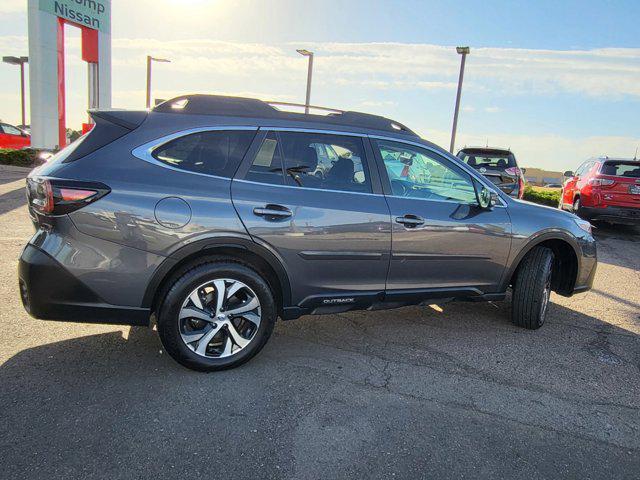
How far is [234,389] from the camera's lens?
3207 millimetres

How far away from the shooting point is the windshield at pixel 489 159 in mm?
11047

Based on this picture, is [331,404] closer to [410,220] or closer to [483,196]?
[410,220]

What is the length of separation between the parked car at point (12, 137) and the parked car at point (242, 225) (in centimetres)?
2171

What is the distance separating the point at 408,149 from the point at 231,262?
5.67 ft

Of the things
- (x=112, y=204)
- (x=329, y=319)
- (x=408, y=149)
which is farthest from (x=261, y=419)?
(x=408, y=149)

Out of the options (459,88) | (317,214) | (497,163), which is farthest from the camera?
→ (459,88)

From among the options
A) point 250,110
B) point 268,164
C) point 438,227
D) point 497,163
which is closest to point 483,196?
point 438,227

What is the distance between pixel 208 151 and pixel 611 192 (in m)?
9.50

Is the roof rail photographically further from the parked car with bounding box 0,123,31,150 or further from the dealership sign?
the parked car with bounding box 0,123,31,150

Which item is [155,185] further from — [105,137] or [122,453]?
[122,453]

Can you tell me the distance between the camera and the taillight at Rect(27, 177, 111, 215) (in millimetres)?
2955

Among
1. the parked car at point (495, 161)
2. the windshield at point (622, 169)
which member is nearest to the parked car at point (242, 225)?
the parked car at point (495, 161)

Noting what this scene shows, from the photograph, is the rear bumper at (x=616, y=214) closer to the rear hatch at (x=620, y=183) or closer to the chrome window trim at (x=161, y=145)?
the rear hatch at (x=620, y=183)

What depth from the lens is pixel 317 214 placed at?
11.4 ft
